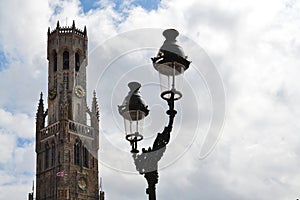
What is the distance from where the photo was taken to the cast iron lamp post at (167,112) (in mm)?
11641

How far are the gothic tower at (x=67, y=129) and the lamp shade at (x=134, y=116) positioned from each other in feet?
214

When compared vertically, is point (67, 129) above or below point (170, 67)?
above

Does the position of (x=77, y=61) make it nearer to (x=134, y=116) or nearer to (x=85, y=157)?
(x=85, y=157)

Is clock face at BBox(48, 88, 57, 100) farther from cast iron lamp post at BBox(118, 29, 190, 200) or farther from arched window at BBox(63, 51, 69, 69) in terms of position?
cast iron lamp post at BBox(118, 29, 190, 200)

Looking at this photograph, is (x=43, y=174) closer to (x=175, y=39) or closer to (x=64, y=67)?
(x=64, y=67)

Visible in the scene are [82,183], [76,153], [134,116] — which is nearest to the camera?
[134,116]

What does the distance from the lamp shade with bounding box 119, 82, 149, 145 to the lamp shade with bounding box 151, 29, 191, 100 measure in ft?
5.38

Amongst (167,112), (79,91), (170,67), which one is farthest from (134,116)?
(79,91)

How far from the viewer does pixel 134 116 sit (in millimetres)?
13164

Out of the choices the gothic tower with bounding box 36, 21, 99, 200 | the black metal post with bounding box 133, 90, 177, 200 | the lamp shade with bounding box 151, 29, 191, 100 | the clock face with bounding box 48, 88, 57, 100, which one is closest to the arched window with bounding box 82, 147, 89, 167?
the gothic tower with bounding box 36, 21, 99, 200

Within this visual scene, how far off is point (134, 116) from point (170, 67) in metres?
2.04

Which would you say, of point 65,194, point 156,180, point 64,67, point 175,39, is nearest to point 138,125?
point 156,180

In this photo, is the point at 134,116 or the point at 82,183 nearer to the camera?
the point at 134,116

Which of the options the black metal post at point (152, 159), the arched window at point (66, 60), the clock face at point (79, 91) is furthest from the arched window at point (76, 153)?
the black metal post at point (152, 159)
